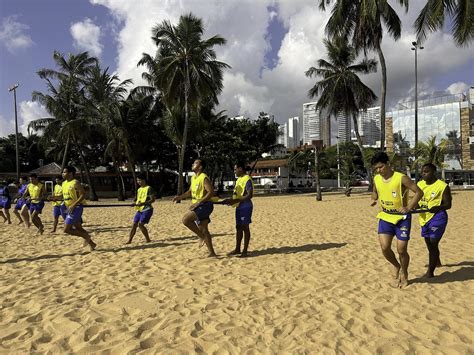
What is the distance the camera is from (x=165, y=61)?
85.6 ft

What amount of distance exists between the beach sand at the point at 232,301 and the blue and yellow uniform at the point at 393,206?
0.69 metres

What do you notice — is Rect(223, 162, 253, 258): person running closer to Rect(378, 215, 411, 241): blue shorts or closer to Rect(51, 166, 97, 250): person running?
Rect(378, 215, 411, 241): blue shorts

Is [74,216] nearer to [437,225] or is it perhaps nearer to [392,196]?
A: [392,196]

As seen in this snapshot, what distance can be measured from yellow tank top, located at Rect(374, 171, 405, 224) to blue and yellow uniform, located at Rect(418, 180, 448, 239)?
79cm

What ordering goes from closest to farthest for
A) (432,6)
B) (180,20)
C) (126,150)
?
(432,6)
(180,20)
(126,150)

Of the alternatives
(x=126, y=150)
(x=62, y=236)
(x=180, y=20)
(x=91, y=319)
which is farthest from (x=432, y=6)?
(x=126, y=150)

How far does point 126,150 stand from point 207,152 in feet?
22.8

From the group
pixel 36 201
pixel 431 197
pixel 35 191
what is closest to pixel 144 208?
pixel 36 201

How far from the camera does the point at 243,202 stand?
6633 millimetres

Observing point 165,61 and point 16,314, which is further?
point 165,61

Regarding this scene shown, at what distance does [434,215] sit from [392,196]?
0.94 m

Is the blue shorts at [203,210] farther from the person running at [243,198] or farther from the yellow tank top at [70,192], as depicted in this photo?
the yellow tank top at [70,192]

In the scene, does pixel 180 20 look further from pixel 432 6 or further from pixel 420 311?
pixel 420 311

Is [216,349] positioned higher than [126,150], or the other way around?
[126,150]
